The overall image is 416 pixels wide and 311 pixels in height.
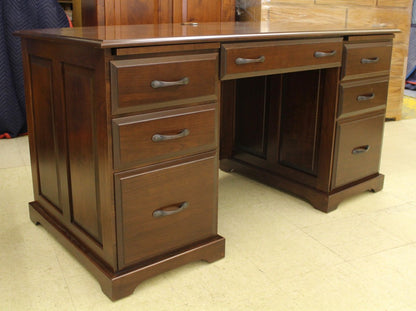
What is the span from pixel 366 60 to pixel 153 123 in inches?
43.1

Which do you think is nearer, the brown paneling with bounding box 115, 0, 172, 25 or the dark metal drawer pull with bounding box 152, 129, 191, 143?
the dark metal drawer pull with bounding box 152, 129, 191, 143

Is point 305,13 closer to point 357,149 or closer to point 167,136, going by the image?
point 357,149

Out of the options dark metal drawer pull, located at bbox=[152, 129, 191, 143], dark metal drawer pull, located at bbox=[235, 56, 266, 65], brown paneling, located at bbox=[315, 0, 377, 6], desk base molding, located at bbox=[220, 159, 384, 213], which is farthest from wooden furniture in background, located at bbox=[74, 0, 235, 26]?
dark metal drawer pull, located at bbox=[152, 129, 191, 143]

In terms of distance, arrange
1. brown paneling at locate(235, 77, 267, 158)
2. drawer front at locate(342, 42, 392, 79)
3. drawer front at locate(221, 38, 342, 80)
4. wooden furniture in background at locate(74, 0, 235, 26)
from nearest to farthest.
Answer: drawer front at locate(221, 38, 342, 80)
drawer front at locate(342, 42, 392, 79)
brown paneling at locate(235, 77, 267, 158)
wooden furniture in background at locate(74, 0, 235, 26)

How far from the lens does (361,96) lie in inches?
80.3

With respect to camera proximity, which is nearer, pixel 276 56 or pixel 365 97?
pixel 276 56

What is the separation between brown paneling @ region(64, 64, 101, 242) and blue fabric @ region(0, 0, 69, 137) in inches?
71.9

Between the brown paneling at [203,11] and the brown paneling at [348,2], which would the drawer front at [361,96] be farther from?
the brown paneling at [348,2]

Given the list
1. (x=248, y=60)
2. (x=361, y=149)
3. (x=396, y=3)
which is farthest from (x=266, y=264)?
(x=396, y=3)

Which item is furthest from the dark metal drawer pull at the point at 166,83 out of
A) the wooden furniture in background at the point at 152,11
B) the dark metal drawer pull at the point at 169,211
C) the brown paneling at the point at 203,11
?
the brown paneling at the point at 203,11

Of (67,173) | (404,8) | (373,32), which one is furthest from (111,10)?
(404,8)

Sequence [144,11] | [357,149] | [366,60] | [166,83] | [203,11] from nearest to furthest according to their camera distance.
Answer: [166,83]
[366,60]
[357,149]
[144,11]
[203,11]

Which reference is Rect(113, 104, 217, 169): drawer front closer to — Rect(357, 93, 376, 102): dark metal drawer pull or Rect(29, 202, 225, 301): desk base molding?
Rect(29, 202, 225, 301): desk base molding

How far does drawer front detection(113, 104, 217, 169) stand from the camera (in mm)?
1322
